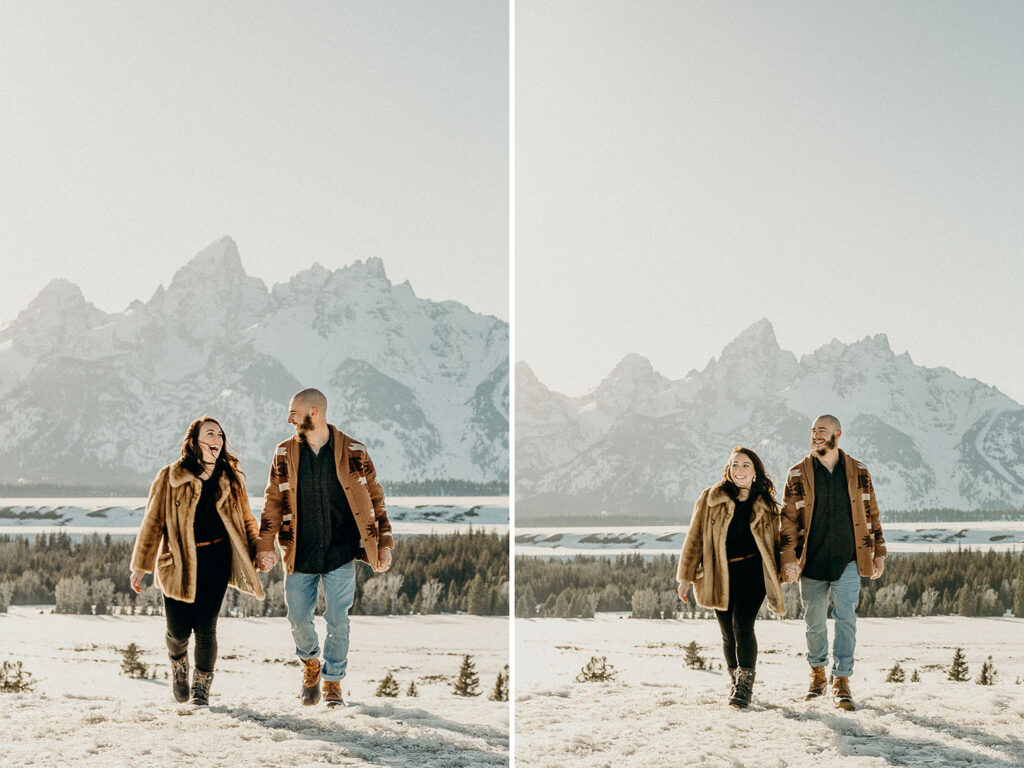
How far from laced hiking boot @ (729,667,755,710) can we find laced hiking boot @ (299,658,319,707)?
1919 millimetres

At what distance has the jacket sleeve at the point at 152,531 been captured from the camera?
12.8ft

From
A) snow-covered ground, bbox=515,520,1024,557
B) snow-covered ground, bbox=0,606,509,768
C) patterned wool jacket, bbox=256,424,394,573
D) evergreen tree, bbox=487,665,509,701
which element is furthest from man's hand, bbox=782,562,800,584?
snow-covered ground, bbox=515,520,1024,557

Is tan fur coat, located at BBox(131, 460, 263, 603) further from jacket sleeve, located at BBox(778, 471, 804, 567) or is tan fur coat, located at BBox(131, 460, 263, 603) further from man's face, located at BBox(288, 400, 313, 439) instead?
jacket sleeve, located at BBox(778, 471, 804, 567)

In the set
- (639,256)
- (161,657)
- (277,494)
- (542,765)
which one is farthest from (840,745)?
(639,256)

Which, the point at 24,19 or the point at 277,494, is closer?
the point at 277,494

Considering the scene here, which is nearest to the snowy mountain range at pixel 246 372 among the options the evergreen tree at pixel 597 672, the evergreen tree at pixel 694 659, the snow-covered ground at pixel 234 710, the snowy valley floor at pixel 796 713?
the snow-covered ground at pixel 234 710

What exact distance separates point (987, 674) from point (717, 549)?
2.81m

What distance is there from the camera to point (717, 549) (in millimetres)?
4285

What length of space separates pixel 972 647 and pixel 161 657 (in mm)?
5243

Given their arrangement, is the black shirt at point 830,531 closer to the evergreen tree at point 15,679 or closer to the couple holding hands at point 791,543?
the couple holding hands at point 791,543

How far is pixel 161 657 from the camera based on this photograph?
591 centimetres

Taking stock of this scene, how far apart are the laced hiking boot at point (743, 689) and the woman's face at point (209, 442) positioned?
2.54 metres

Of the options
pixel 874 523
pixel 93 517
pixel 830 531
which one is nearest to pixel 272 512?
pixel 830 531

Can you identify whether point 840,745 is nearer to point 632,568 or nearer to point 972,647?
point 972,647
